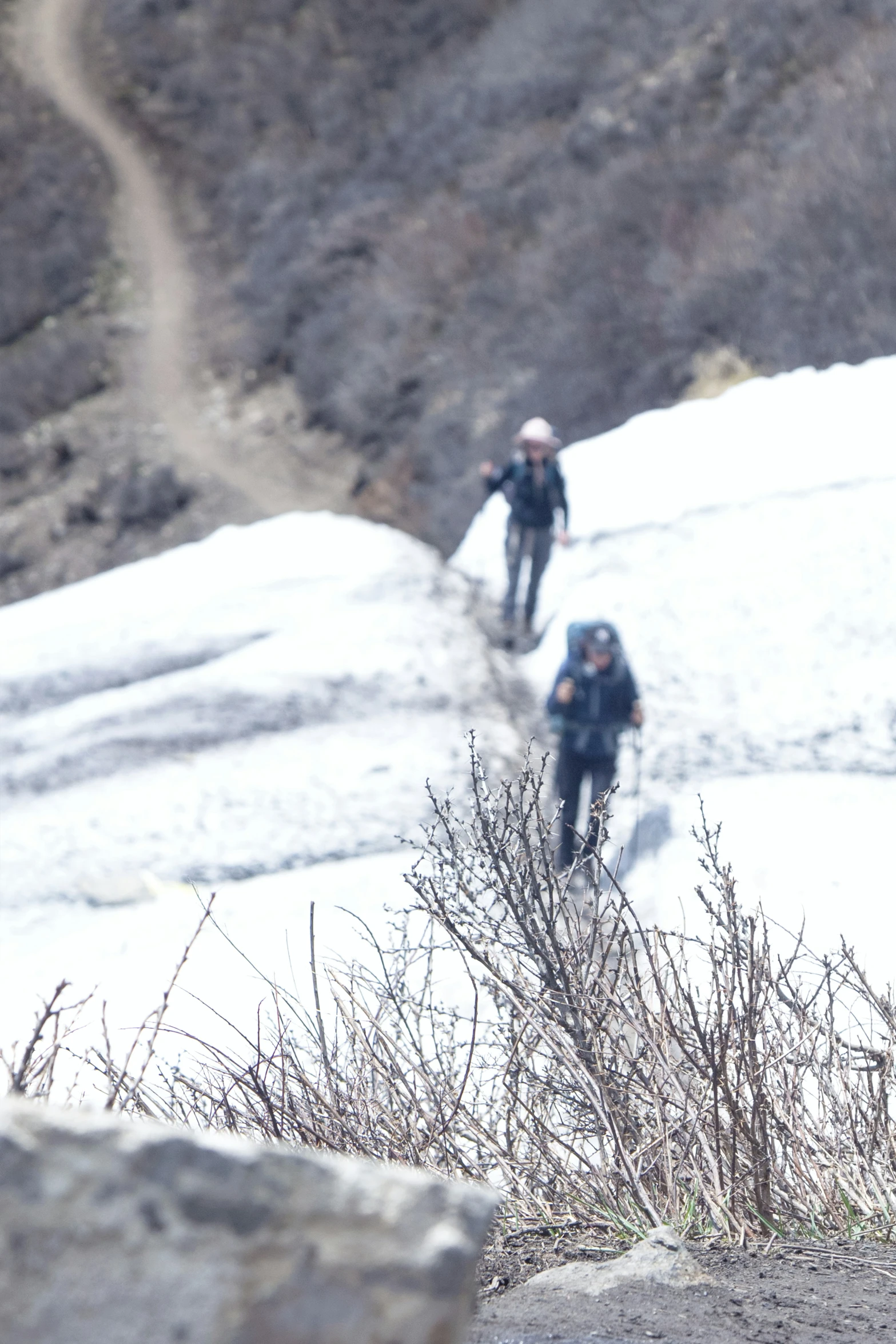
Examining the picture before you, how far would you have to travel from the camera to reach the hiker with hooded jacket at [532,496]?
9477 mm

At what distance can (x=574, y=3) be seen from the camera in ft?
78.4

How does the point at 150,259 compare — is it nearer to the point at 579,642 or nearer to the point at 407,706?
the point at 407,706

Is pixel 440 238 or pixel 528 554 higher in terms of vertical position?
pixel 440 238

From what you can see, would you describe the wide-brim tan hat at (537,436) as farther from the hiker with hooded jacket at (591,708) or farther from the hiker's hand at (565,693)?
the hiker's hand at (565,693)

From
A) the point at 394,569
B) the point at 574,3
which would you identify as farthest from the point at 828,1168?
the point at 574,3

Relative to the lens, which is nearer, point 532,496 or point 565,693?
point 565,693

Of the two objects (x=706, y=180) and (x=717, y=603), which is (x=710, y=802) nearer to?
(x=717, y=603)

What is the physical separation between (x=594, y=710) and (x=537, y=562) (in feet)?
10.2

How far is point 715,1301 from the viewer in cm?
267

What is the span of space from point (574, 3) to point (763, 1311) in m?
26.6

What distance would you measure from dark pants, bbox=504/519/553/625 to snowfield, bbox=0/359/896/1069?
0.30m

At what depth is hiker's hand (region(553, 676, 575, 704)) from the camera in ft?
23.5

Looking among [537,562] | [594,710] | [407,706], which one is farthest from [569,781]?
[537,562]

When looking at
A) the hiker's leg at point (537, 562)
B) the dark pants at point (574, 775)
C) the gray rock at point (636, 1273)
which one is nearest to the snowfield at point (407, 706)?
the hiker's leg at point (537, 562)
